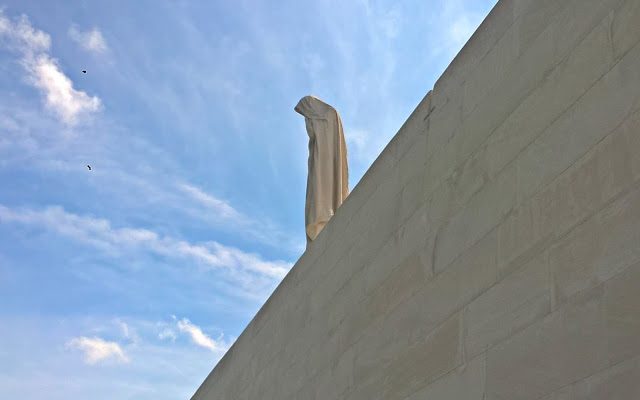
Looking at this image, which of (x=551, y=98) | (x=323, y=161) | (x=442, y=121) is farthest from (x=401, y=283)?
(x=323, y=161)

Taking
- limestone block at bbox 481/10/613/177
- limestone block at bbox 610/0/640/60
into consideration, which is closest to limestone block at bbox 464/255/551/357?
limestone block at bbox 481/10/613/177

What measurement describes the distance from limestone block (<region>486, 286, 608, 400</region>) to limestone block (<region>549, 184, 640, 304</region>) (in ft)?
0.23

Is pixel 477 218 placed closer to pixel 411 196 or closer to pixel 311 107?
pixel 411 196

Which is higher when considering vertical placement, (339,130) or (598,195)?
(339,130)

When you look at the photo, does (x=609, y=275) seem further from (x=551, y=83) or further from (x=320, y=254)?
(x=320, y=254)

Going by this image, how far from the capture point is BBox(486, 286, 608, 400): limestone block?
2.90 m

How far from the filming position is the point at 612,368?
276 cm

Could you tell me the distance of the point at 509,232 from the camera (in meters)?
3.63

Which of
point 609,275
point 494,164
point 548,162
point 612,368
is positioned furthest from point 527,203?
point 612,368

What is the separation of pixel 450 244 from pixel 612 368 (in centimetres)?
153

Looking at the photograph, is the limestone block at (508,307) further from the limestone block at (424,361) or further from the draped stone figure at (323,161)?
the draped stone figure at (323,161)

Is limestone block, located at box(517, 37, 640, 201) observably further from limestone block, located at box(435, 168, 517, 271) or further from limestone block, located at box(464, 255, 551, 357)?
limestone block, located at box(464, 255, 551, 357)

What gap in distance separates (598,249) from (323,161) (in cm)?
572

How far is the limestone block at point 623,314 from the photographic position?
2719mm
